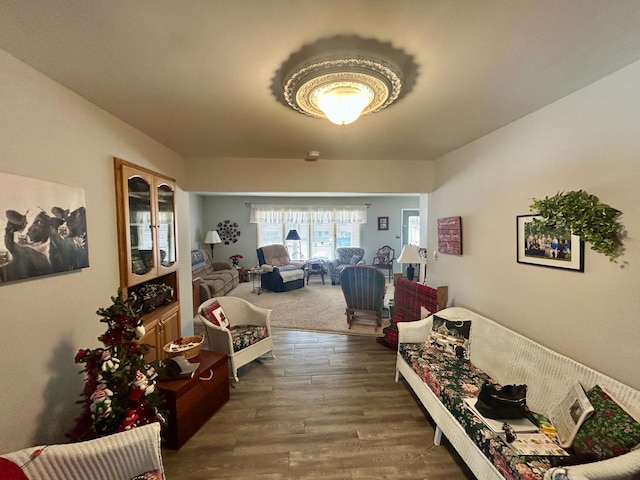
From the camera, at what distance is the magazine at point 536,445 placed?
51.1 inches

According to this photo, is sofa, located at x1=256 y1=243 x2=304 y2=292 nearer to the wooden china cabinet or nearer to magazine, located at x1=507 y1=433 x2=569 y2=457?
the wooden china cabinet

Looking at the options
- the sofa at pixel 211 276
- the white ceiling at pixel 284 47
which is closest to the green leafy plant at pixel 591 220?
the white ceiling at pixel 284 47

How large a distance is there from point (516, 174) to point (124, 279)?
3.34 meters

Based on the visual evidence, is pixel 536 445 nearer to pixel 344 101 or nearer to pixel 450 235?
pixel 450 235

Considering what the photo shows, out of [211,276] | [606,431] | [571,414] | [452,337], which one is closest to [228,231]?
[211,276]

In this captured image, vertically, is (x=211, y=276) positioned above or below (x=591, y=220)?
below

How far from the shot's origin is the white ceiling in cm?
98

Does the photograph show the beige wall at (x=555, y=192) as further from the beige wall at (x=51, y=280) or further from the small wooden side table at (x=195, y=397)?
the beige wall at (x=51, y=280)

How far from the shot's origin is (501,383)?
194 centimetres

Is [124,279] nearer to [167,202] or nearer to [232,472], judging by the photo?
[167,202]

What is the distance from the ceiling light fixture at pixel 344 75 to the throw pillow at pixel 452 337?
2.07 m

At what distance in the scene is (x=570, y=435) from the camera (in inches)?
52.4

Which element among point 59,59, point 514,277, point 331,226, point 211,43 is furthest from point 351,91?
point 331,226

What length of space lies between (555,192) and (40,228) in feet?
10.5
